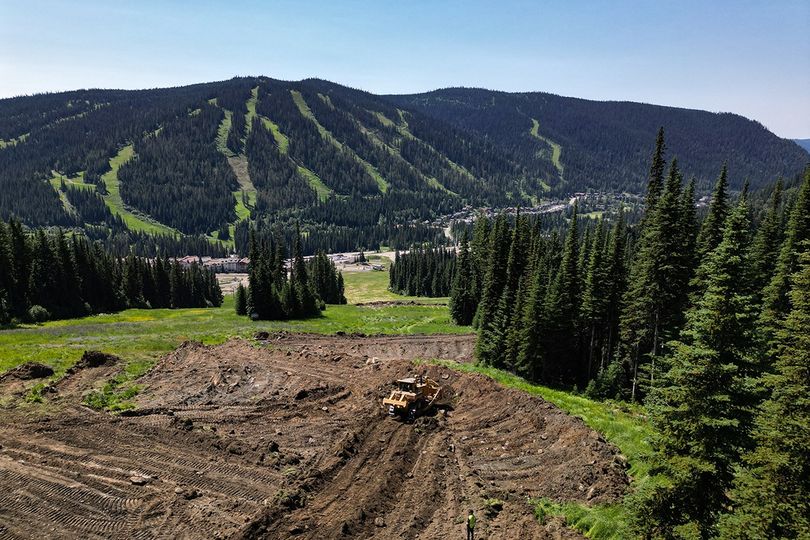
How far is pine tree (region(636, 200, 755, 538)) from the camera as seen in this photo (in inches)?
566

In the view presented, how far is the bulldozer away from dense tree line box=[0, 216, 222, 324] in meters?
64.0

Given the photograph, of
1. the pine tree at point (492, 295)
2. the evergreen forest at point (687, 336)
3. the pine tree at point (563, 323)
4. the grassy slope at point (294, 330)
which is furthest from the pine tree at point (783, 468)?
the pine tree at point (492, 295)

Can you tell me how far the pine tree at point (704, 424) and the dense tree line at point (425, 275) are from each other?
118 metres

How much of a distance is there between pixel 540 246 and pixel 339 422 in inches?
1616

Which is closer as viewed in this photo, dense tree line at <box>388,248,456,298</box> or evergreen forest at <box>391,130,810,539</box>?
evergreen forest at <box>391,130,810,539</box>

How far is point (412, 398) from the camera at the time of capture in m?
31.0

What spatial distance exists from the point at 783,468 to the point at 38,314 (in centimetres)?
8797

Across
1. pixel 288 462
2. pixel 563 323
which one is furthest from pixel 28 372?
pixel 563 323

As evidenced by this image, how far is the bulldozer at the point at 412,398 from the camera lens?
30625mm

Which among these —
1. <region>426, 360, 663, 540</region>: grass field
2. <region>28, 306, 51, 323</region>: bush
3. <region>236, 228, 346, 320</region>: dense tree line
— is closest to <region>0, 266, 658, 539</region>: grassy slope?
<region>426, 360, 663, 540</region>: grass field

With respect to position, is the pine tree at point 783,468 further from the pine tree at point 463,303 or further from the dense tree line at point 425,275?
the dense tree line at point 425,275

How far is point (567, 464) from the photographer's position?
23859mm

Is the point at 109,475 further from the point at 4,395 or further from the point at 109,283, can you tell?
the point at 109,283

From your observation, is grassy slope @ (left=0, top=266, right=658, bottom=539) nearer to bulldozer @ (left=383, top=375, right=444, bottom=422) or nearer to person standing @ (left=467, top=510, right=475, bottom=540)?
person standing @ (left=467, top=510, right=475, bottom=540)
